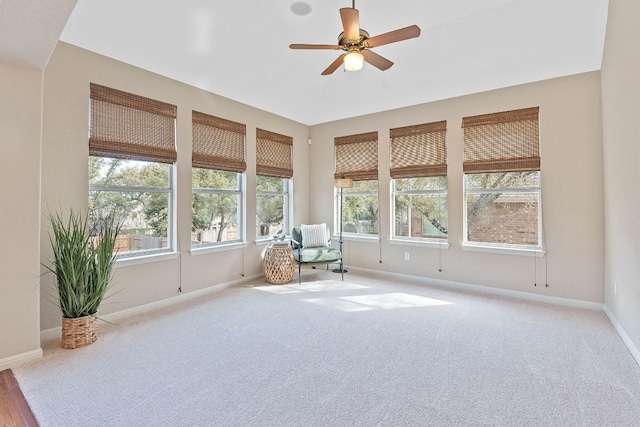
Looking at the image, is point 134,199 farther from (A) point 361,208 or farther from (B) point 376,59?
(A) point 361,208

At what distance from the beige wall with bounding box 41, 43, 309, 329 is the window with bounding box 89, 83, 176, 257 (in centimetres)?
11

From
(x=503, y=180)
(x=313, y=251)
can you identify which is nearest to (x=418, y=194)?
(x=503, y=180)

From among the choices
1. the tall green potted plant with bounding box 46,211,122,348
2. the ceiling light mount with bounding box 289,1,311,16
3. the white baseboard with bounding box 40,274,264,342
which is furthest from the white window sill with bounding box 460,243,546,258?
the tall green potted plant with bounding box 46,211,122,348

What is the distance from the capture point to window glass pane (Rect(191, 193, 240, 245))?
448 centimetres

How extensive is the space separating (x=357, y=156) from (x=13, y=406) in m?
5.16

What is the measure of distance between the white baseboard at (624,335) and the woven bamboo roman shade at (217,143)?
4.92 metres

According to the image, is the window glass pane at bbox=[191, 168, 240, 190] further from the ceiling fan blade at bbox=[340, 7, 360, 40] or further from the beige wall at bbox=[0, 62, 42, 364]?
the ceiling fan blade at bbox=[340, 7, 360, 40]

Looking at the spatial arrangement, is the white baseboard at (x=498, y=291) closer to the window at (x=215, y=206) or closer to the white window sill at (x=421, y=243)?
the white window sill at (x=421, y=243)

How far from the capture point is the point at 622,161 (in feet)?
9.52

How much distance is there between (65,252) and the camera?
9.00 feet

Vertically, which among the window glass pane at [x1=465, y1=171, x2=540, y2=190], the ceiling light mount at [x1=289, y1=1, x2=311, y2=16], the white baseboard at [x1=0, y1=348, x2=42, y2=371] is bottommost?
the white baseboard at [x1=0, y1=348, x2=42, y2=371]

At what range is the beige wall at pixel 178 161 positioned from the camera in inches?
121

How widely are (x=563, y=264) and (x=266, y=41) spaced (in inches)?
190

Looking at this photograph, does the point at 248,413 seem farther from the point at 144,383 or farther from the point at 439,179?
the point at 439,179
